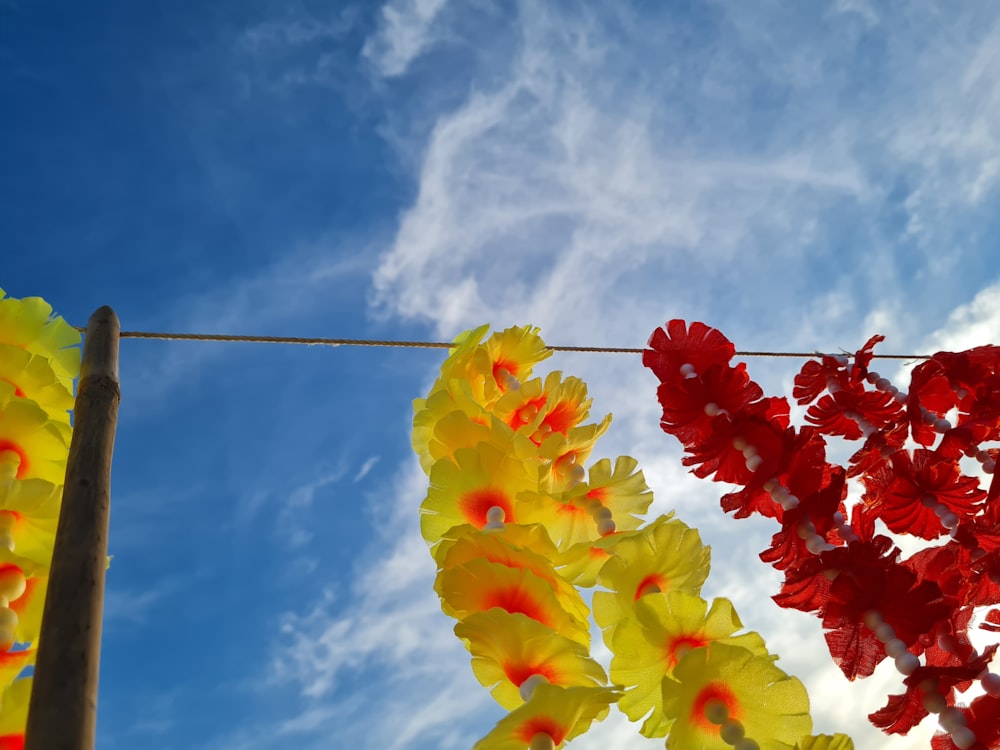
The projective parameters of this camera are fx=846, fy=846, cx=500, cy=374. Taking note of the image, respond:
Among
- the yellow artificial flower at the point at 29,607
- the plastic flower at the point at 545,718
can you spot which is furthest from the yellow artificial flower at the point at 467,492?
the yellow artificial flower at the point at 29,607

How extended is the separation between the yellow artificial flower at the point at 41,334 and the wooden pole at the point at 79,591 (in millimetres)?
344

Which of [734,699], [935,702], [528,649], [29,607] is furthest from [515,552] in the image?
[29,607]

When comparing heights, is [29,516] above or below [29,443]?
below

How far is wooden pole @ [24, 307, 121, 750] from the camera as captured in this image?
3.34ft

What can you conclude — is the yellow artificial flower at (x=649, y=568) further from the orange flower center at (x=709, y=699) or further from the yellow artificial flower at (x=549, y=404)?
the yellow artificial flower at (x=549, y=404)

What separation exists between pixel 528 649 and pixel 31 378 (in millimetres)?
1184

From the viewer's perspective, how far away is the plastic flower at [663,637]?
1.37m

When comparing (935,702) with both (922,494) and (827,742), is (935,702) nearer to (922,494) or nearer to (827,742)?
(827,742)

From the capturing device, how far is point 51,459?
1688mm

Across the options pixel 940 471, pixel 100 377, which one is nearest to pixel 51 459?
pixel 100 377

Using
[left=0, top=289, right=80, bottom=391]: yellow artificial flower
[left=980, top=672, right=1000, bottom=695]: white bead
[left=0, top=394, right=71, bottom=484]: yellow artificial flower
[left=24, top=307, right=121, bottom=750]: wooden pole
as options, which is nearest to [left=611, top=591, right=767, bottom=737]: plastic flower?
[left=980, top=672, right=1000, bottom=695]: white bead

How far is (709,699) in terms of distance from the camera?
1.31 meters

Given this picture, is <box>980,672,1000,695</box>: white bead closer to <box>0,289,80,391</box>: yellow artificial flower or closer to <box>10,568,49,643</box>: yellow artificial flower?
<box>10,568,49,643</box>: yellow artificial flower

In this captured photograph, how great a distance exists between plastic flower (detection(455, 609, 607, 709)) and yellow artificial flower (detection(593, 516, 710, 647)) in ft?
0.33
